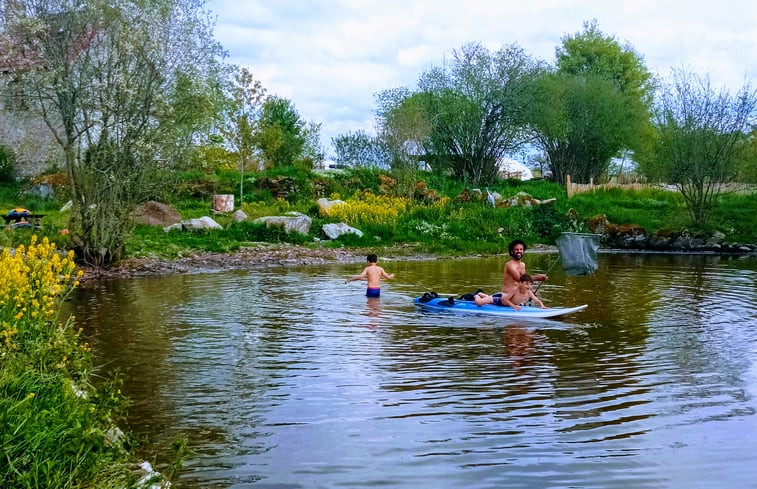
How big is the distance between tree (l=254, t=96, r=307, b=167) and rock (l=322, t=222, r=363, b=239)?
7775mm

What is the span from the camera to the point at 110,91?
17.0 m

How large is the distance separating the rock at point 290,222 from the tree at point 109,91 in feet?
23.4

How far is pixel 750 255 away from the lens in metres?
28.6

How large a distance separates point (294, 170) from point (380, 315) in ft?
75.7

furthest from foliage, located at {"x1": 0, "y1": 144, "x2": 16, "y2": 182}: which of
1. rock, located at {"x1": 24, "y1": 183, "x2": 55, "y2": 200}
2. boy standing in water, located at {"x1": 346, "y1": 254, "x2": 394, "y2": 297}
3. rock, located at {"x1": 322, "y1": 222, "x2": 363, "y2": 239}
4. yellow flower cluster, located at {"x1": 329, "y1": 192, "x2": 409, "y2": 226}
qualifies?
boy standing in water, located at {"x1": 346, "y1": 254, "x2": 394, "y2": 297}

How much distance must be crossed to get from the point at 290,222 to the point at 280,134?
9.55 m

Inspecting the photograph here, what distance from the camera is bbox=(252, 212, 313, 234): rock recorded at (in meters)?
25.6

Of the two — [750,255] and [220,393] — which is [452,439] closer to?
[220,393]

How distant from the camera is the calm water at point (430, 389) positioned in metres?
5.73

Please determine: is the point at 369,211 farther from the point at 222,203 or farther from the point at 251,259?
the point at 251,259

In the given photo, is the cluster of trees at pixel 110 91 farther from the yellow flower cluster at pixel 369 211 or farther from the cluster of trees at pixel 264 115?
the yellow flower cluster at pixel 369 211

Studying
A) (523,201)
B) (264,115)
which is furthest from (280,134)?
(523,201)

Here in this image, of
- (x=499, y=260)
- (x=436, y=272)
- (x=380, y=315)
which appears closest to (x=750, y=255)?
(x=499, y=260)

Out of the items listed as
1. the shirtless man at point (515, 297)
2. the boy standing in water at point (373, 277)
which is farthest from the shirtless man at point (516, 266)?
the boy standing in water at point (373, 277)
